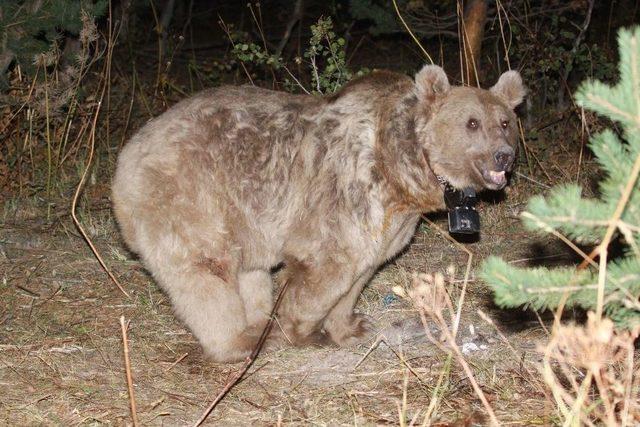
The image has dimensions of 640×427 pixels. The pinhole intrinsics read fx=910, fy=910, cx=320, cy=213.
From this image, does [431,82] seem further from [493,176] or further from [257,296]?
[257,296]

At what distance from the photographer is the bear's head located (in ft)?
18.6

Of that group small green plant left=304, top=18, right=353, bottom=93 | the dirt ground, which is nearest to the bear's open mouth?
the dirt ground

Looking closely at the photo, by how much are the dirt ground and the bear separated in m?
0.40

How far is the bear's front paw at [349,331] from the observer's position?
6.27 meters

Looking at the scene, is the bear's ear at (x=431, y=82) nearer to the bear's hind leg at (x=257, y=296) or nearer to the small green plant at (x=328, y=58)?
the bear's hind leg at (x=257, y=296)

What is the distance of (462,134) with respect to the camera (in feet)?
18.6

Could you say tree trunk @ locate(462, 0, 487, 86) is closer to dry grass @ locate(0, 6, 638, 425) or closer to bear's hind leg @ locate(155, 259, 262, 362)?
dry grass @ locate(0, 6, 638, 425)

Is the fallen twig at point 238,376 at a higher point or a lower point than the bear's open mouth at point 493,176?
lower

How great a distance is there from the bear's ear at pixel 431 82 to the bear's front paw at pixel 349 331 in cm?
168

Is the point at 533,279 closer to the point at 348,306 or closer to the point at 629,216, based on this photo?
the point at 629,216

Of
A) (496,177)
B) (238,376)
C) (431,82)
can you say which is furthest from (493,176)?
(238,376)

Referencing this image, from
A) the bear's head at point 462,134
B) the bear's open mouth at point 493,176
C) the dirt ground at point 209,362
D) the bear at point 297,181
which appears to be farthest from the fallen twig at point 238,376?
the bear's open mouth at point 493,176

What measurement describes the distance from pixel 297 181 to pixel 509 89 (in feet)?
5.04

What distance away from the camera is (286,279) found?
5.91 meters
